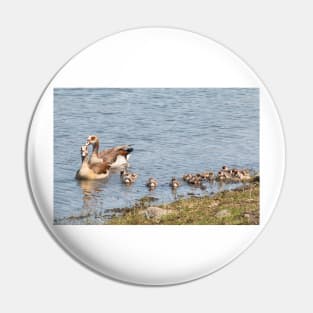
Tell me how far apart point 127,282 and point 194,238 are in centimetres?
37

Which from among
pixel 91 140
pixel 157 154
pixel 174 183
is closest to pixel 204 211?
pixel 174 183

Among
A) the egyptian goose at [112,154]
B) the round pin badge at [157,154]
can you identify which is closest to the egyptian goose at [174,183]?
the round pin badge at [157,154]

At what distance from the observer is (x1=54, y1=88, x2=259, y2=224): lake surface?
461 cm

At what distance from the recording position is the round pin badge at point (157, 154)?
4566 millimetres

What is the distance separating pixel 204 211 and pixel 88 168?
57 centimetres

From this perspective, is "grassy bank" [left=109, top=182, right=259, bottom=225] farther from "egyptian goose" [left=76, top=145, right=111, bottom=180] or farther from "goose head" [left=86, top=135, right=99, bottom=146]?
"goose head" [left=86, top=135, right=99, bottom=146]

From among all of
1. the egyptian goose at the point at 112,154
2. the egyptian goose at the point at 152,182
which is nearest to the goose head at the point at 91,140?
the egyptian goose at the point at 112,154

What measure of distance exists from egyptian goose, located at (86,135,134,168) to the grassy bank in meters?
0.21

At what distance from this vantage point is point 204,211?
15.1 ft

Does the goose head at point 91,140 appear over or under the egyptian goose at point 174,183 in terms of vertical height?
over

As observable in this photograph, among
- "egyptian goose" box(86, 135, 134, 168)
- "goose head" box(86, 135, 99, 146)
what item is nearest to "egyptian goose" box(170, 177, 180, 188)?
"egyptian goose" box(86, 135, 134, 168)

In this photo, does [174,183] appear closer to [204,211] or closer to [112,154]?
[204,211]

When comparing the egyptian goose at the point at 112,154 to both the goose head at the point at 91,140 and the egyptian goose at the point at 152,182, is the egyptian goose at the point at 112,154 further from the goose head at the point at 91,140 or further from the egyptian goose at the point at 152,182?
the egyptian goose at the point at 152,182

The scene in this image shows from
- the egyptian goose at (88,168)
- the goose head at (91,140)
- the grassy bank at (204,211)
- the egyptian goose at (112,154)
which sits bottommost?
the grassy bank at (204,211)
